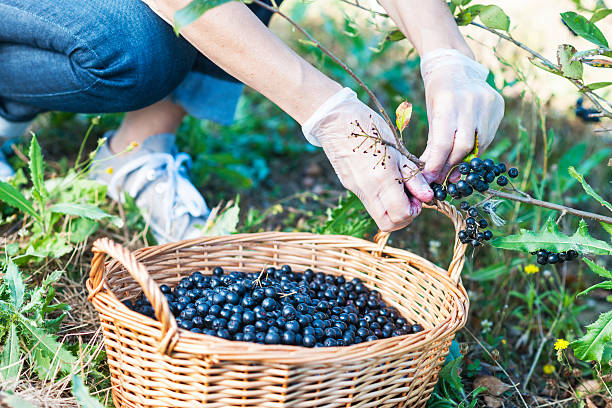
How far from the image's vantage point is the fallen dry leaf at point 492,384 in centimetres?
137

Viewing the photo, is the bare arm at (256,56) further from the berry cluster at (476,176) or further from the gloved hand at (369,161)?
the berry cluster at (476,176)

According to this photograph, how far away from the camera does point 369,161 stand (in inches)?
49.7

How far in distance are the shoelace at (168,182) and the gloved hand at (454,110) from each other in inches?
32.4

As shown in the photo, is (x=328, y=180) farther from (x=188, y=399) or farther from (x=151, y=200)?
(x=188, y=399)

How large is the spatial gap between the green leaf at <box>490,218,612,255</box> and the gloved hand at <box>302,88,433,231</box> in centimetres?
20

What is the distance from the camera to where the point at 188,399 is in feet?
3.33

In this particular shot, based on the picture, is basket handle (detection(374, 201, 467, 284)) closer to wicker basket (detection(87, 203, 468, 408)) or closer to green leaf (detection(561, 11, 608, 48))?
wicker basket (detection(87, 203, 468, 408))

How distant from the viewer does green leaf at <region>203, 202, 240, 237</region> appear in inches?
66.1

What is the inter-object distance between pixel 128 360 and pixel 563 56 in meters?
1.04

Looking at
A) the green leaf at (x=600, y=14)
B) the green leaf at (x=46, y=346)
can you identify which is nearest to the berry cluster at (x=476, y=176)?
the green leaf at (x=600, y=14)

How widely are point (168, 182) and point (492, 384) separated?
1105 mm

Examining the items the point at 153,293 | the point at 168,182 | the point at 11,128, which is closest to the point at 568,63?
the point at 153,293

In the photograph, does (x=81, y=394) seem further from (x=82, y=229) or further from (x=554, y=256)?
(x=554, y=256)

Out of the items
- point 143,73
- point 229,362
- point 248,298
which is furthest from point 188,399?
point 143,73
